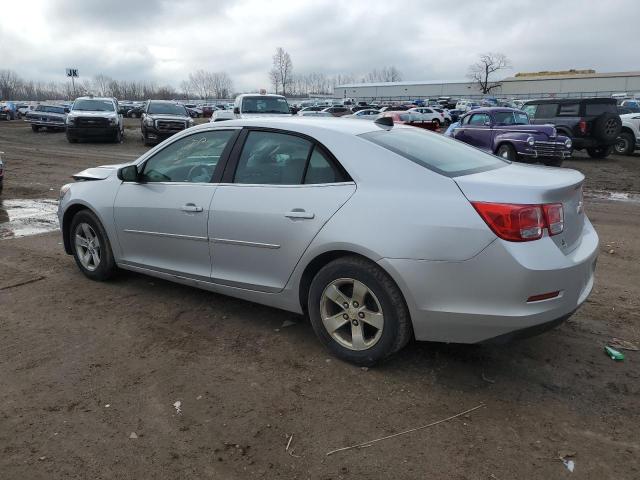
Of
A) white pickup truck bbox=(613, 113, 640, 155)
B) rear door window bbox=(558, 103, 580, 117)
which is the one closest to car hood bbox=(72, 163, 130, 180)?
rear door window bbox=(558, 103, 580, 117)

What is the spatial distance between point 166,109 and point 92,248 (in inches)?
687

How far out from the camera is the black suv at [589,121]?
16750 mm

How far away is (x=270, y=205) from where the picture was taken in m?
3.74

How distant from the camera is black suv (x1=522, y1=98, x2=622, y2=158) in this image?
55.0ft

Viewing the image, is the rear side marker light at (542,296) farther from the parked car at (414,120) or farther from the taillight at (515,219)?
the parked car at (414,120)

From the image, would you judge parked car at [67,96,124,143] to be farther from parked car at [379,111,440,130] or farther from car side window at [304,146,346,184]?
Answer: car side window at [304,146,346,184]

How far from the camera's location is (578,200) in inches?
138

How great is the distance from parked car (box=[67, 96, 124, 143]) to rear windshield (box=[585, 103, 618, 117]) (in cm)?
1749

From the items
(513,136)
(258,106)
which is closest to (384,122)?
(513,136)

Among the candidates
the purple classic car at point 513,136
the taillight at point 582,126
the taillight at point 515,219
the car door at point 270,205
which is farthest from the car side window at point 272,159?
the taillight at point 582,126

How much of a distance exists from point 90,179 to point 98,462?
10.8ft

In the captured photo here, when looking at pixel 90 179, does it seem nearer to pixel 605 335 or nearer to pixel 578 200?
pixel 578 200

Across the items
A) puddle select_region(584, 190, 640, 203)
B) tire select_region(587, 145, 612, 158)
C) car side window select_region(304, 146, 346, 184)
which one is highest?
car side window select_region(304, 146, 346, 184)

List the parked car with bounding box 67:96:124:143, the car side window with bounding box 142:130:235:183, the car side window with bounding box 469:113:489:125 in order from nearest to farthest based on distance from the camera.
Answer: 1. the car side window with bounding box 142:130:235:183
2. the car side window with bounding box 469:113:489:125
3. the parked car with bounding box 67:96:124:143
